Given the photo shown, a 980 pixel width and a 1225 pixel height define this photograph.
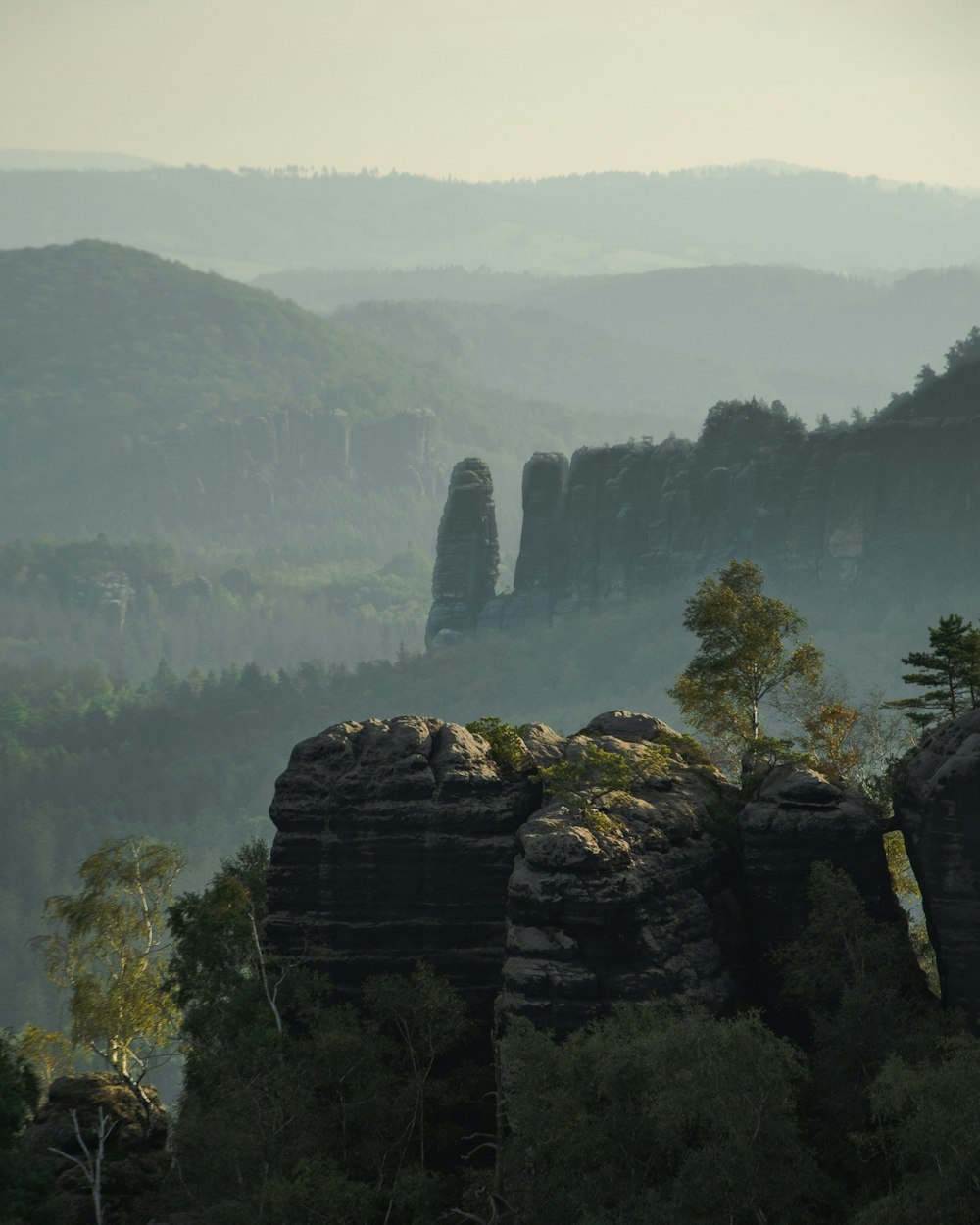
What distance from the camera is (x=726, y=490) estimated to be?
177750 mm

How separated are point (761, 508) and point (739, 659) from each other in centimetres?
12203

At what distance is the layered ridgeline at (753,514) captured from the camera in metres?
168

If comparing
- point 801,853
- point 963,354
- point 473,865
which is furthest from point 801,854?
point 963,354

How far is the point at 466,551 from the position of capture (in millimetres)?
192375

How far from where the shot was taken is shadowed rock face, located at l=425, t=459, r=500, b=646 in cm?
19150

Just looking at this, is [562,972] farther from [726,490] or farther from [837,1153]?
[726,490]

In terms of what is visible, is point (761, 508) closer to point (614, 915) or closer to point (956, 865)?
point (956, 865)

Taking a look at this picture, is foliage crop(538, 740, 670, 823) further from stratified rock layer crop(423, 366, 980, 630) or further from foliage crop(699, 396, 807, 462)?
foliage crop(699, 396, 807, 462)

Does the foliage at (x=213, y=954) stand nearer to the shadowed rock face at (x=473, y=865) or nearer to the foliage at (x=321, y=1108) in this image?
the foliage at (x=321, y=1108)

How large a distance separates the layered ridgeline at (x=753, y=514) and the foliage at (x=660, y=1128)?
5264 inches

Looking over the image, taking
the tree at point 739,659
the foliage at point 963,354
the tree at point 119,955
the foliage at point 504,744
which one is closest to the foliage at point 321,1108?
the foliage at point 504,744

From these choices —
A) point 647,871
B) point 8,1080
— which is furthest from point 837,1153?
point 8,1080

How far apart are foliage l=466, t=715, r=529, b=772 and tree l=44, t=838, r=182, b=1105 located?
14.3 metres

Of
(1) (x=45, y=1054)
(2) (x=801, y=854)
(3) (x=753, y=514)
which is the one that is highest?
(2) (x=801, y=854)
